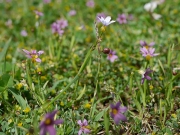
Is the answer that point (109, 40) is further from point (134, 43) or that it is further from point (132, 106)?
point (132, 106)

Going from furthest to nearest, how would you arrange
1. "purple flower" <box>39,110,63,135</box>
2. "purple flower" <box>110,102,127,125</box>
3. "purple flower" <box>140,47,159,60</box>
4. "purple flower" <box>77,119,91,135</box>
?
"purple flower" <box>140,47,159,60</box>
"purple flower" <box>77,119,91,135</box>
"purple flower" <box>110,102,127,125</box>
"purple flower" <box>39,110,63,135</box>

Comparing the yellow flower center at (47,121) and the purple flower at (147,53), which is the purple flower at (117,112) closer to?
the yellow flower center at (47,121)

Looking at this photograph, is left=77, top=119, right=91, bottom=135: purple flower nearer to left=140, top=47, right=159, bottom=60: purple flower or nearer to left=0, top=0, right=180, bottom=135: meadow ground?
left=0, top=0, right=180, bottom=135: meadow ground

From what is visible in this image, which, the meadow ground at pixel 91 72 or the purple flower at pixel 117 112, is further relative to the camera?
the meadow ground at pixel 91 72

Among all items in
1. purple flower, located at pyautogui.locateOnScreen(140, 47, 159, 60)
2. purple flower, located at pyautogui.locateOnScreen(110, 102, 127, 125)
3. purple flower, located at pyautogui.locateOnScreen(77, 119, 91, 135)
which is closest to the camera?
purple flower, located at pyautogui.locateOnScreen(110, 102, 127, 125)

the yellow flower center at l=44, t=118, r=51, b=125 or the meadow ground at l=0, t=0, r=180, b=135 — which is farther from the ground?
the meadow ground at l=0, t=0, r=180, b=135

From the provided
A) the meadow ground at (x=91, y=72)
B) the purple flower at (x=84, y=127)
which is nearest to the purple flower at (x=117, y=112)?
the meadow ground at (x=91, y=72)

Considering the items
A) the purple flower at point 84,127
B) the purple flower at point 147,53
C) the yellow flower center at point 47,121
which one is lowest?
the purple flower at point 84,127

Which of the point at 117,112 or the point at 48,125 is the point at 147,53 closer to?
the point at 117,112

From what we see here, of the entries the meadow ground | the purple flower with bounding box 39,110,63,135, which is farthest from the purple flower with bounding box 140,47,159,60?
the purple flower with bounding box 39,110,63,135
